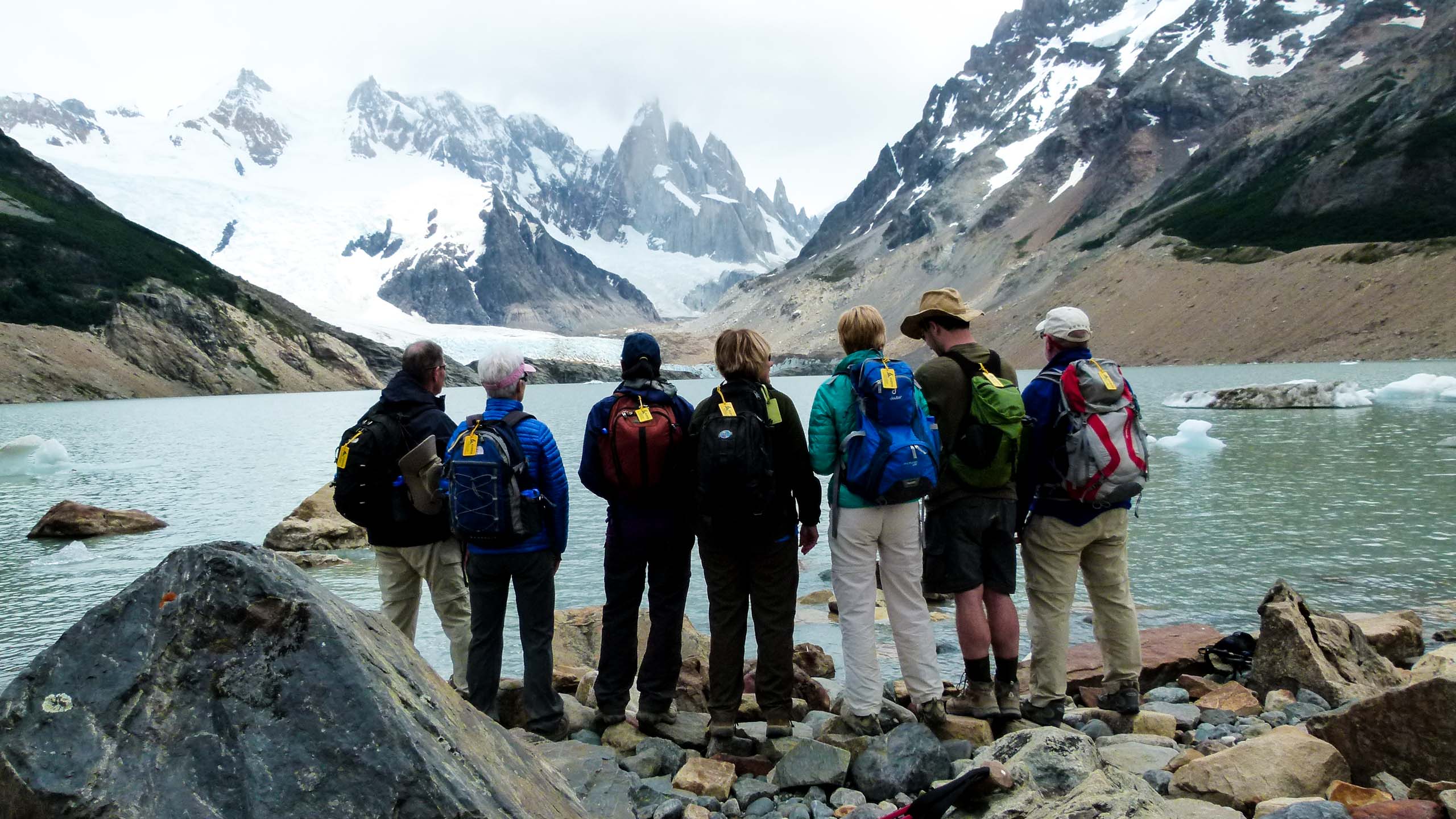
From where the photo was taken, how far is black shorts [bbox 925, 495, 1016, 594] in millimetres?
5414

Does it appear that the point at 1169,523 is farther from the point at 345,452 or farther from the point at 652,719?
the point at 345,452

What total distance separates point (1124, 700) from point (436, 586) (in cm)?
461

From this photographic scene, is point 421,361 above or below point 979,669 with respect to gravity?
above

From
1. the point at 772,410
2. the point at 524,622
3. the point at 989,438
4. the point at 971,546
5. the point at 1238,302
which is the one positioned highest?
the point at 1238,302

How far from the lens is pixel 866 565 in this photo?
5.39 metres

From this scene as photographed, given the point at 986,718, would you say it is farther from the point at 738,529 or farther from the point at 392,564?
the point at 392,564

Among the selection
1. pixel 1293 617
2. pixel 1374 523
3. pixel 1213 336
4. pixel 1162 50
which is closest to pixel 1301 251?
pixel 1213 336

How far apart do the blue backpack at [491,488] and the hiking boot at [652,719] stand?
1.37 meters

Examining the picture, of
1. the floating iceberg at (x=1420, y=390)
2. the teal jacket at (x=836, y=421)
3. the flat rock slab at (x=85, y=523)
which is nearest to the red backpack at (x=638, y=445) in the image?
the teal jacket at (x=836, y=421)

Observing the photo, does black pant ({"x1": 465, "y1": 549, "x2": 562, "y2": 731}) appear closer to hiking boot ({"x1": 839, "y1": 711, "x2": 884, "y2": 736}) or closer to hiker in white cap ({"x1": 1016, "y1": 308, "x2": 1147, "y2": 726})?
hiking boot ({"x1": 839, "y1": 711, "x2": 884, "y2": 736})

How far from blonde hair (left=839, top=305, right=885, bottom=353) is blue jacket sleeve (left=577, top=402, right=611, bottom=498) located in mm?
1528

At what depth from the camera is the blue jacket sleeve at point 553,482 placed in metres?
5.66

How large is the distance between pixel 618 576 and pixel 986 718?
2.42m

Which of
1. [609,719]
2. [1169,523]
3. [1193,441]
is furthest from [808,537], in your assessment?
[1193,441]
